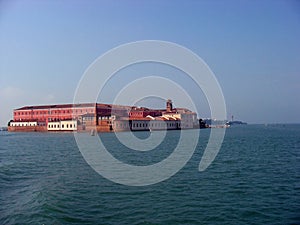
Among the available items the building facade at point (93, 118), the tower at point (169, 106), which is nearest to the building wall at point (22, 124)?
the building facade at point (93, 118)

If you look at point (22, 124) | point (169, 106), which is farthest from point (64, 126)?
point (169, 106)

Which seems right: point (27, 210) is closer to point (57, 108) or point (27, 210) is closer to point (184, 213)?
point (184, 213)

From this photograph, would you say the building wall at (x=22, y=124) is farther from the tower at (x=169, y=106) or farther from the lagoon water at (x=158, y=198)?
the lagoon water at (x=158, y=198)

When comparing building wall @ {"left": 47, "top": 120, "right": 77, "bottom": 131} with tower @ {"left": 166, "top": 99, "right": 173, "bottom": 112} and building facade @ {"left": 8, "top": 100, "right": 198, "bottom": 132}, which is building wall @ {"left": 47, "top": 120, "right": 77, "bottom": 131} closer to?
building facade @ {"left": 8, "top": 100, "right": 198, "bottom": 132}

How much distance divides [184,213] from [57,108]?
6041 cm

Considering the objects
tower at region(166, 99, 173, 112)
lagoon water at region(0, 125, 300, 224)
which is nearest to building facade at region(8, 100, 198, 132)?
tower at region(166, 99, 173, 112)

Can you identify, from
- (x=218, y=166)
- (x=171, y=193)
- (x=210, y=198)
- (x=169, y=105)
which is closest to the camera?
(x=210, y=198)

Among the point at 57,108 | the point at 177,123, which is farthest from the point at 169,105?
the point at 57,108

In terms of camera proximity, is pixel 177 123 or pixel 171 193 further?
pixel 177 123

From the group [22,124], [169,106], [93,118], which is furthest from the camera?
[169,106]

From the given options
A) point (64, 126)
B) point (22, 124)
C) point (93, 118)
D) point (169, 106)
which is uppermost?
point (169, 106)

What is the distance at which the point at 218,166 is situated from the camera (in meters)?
13.9

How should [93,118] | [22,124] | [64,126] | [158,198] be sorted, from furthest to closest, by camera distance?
[22,124] < [64,126] < [93,118] < [158,198]

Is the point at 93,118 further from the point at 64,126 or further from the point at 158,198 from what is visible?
the point at 158,198
